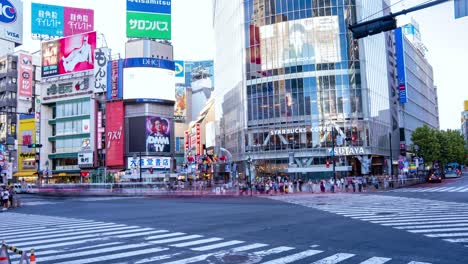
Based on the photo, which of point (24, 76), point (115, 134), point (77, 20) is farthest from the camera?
point (77, 20)

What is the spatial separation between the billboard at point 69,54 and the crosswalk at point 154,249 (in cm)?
7308

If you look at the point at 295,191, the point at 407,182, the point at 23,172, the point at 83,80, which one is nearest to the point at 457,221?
the point at 295,191

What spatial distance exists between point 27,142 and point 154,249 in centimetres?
9380

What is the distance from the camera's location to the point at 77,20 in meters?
91.6

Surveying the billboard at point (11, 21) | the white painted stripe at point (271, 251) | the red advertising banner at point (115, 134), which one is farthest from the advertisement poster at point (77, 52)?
the white painted stripe at point (271, 251)

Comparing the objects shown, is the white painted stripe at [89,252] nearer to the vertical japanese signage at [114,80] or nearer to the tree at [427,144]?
the tree at [427,144]

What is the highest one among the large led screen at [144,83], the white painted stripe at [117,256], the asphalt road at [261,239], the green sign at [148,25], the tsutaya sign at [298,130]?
the green sign at [148,25]

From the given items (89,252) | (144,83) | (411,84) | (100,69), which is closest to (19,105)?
(100,69)

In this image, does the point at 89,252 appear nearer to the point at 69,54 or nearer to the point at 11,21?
the point at 11,21

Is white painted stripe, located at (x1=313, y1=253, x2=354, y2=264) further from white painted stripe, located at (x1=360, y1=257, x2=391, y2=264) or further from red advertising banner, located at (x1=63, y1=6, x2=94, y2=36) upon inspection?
red advertising banner, located at (x1=63, y1=6, x2=94, y2=36)

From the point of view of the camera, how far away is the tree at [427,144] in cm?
7075

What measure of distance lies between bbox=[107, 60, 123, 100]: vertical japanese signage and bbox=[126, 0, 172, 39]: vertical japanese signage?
6256mm

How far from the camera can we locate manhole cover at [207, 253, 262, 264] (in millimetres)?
10357

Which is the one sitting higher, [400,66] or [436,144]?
[400,66]
